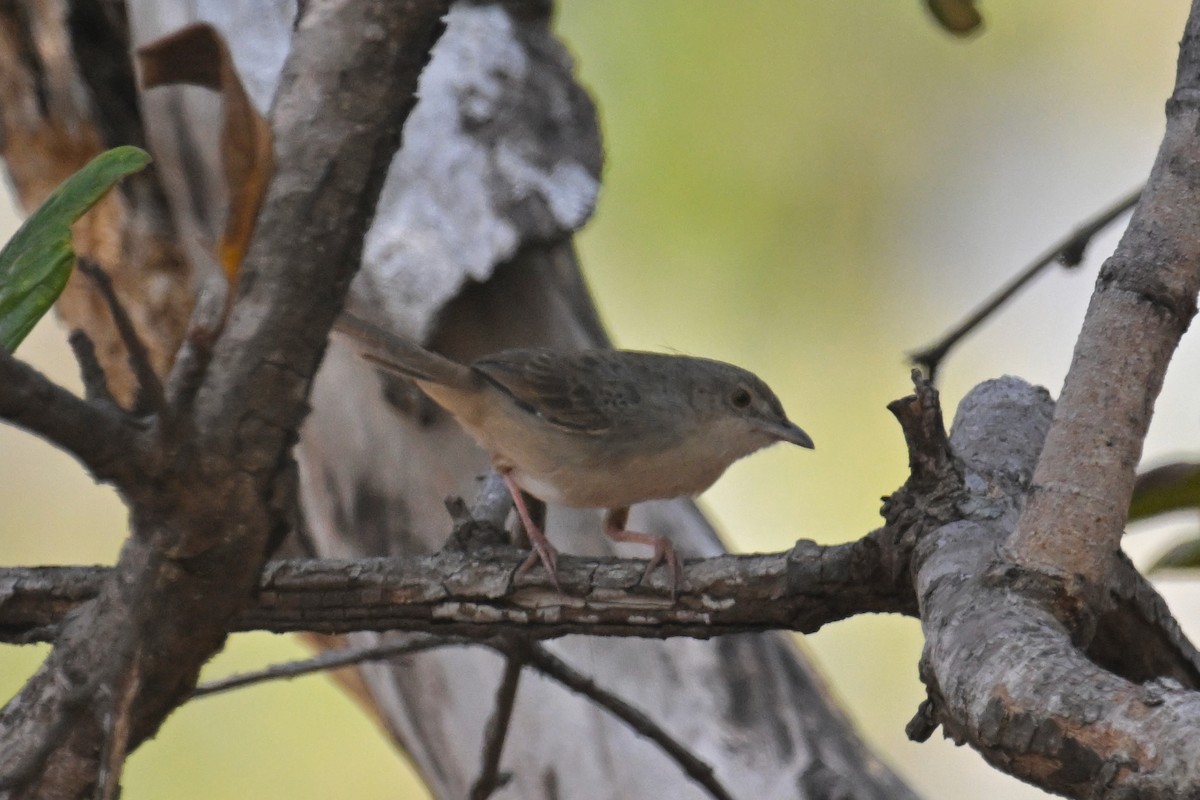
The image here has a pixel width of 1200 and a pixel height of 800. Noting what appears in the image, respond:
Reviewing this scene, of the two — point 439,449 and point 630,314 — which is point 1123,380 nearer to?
point 439,449

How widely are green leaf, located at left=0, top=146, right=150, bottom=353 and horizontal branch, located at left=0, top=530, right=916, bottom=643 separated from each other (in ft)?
2.12

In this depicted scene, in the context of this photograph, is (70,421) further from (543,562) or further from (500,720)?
(500,720)

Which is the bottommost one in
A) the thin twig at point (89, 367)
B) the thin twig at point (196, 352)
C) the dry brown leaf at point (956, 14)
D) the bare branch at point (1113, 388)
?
the bare branch at point (1113, 388)

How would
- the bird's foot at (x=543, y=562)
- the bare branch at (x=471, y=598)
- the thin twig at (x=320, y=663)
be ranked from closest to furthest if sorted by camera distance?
the bare branch at (x=471, y=598)
the bird's foot at (x=543, y=562)
the thin twig at (x=320, y=663)

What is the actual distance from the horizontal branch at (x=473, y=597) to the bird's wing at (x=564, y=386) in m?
1.20

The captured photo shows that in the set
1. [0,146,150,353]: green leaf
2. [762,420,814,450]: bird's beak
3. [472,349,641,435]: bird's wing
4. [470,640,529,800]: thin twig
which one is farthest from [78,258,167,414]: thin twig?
[762,420,814,450]: bird's beak

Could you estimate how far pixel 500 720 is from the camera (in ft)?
9.20

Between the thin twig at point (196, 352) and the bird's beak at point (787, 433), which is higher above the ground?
the bird's beak at point (787, 433)

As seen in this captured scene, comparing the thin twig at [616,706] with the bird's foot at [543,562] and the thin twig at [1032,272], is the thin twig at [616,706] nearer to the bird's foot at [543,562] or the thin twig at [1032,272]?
the bird's foot at [543,562]

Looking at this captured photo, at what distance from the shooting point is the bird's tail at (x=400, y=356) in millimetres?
3057

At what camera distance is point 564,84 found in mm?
4422

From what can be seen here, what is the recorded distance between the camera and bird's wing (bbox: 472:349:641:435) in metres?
3.63

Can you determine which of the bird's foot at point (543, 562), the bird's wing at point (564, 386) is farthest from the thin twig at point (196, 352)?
the bird's wing at point (564, 386)

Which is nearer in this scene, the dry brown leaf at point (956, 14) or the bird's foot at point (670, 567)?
the bird's foot at point (670, 567)
